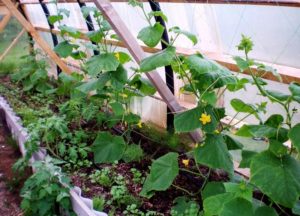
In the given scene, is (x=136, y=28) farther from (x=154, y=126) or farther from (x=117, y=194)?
(x=117, y=194)

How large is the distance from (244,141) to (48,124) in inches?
54.1

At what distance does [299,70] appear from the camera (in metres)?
1.70

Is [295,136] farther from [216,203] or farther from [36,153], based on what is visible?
[36,153]

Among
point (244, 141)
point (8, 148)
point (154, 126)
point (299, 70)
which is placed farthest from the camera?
point (8, 148)

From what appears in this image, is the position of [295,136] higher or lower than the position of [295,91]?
lower

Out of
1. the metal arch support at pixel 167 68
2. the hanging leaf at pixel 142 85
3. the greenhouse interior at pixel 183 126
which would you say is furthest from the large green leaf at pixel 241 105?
the hanging leaf at pixel 142 85

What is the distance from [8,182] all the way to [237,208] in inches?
87.4

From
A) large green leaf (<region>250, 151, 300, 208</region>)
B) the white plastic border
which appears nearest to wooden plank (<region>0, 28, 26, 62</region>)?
the white plastic border

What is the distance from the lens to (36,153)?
2.72m

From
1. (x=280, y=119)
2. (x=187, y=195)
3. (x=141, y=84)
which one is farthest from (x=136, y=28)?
(x=280, y=119)

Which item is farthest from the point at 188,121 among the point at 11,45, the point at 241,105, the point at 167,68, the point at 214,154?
the point at 11,45

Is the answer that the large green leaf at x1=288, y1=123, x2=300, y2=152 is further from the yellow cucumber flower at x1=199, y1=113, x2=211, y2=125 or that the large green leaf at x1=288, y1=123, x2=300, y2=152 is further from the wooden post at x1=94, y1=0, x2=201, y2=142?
the wooden post at x1=94, y1=0, x2=201, y2=142

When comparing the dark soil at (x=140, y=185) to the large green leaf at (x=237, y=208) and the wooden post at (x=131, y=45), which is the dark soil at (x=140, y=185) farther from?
the large green leaf at (x=237, y=208)

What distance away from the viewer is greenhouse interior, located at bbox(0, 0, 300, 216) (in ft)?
4.73
